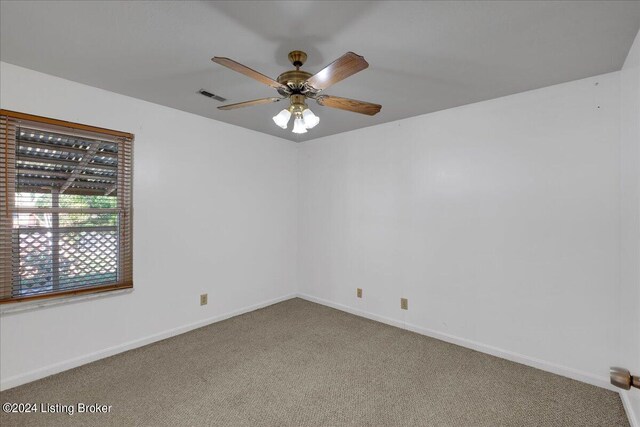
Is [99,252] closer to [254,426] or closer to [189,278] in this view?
[189,278]

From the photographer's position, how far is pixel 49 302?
2.36m

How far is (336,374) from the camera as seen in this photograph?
243cm

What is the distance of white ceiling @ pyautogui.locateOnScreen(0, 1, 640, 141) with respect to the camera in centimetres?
157

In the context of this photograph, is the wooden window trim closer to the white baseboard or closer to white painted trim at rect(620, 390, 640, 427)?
the white baseboard

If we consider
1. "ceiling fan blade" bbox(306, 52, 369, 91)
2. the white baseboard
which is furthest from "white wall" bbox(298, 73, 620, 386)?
"ceiling fan blade" bbox(306, 52, 369, 91)

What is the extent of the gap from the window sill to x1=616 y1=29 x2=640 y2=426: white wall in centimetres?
386

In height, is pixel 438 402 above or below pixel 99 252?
below

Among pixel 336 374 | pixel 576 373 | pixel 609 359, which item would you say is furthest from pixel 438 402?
pixel 609 359

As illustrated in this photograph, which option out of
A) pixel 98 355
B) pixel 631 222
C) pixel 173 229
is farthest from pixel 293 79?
pixel 98 355

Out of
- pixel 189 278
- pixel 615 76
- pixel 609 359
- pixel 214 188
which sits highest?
pixel 615 76

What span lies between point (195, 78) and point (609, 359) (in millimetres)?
3833

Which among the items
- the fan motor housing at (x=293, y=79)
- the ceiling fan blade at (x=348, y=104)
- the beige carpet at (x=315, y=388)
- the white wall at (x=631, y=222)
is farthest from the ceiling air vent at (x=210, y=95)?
the white wall at (x=631, y=222)

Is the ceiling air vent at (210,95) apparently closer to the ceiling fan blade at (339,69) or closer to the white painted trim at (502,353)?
the ceiling fan blade at (339,69)

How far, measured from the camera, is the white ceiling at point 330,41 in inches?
61.7
